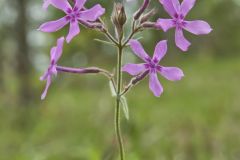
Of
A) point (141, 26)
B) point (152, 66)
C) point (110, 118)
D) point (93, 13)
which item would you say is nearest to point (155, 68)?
point (152, 66)

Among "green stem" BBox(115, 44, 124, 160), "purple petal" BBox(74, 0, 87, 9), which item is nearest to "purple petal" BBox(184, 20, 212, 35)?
"green stem" BBox(115, 44, 124, 160)

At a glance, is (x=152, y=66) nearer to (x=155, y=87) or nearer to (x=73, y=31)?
(x=155, y=87)

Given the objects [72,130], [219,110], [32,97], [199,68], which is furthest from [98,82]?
[219,110]

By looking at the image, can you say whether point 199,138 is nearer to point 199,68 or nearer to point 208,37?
point 199,68

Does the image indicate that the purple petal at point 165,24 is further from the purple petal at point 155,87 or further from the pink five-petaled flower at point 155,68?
the purple petal at point 155,87

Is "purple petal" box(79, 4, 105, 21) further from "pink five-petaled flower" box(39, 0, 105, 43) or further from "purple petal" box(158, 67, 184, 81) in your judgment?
"purple petal" box(158, 67, 184, 81)

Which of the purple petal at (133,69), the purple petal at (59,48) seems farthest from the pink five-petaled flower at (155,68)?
the purple petal at (59,48)
